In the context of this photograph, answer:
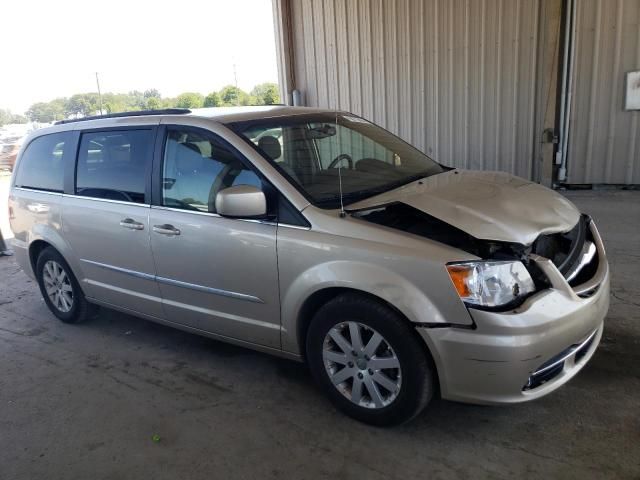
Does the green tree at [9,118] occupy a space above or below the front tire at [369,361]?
above

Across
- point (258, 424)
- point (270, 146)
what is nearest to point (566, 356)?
point (258, 424)

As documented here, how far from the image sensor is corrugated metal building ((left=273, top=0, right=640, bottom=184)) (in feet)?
23.3

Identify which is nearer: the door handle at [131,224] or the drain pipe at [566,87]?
the door handle at [131,224]

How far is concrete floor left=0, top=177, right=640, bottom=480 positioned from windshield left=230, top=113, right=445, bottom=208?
50.8 inches

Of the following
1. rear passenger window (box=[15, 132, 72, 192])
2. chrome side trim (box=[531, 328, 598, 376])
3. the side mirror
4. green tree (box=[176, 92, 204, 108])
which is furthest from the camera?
green tree (box=[176, 92, 204, 108])

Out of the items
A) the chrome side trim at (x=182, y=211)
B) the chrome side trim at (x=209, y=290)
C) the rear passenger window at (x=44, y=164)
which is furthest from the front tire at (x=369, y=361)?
the rear passenger window at (x=44, y=164)

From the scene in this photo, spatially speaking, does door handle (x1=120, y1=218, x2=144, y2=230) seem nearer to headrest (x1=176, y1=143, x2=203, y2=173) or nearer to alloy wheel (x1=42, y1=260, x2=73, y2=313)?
headrest (x1=176, y1=143, x2=203, y2=173)

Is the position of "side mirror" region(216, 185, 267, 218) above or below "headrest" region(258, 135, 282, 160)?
below

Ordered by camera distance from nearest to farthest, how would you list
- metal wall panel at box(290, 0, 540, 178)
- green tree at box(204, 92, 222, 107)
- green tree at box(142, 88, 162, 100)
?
1. metal wall panel at box(290, 0, 540, 178)
2. green tree at box(204, 92, 222, 107)
3. green tree at box(142, 88, 162, 100)

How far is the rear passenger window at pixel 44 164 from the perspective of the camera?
448cm

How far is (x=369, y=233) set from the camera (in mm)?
2752

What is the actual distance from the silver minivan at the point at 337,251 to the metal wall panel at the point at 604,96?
172 inches

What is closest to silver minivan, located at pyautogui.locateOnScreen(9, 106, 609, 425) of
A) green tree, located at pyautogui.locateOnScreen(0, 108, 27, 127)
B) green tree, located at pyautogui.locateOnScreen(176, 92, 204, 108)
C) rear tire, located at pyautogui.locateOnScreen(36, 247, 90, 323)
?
rear tire, located at pyautogui.locateOnScreen(36, 247, 90, 323)

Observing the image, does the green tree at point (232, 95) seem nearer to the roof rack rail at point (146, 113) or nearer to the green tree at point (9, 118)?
the green tree at point (9, 118)
